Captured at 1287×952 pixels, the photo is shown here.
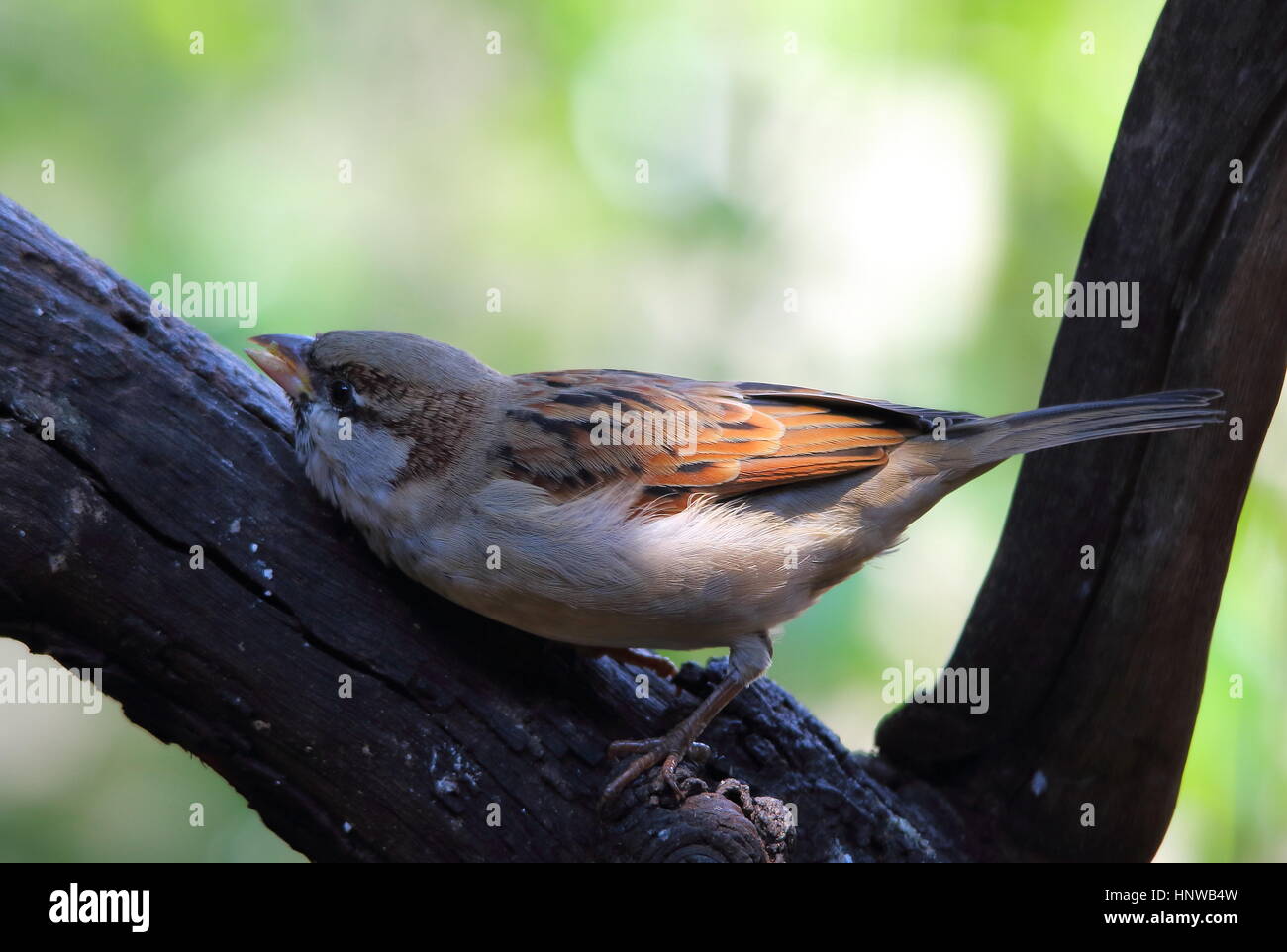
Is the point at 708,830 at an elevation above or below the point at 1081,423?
below

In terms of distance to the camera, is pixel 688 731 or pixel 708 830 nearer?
pixel 708 830

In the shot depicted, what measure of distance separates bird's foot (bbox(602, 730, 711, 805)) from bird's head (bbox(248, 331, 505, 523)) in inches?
39.5

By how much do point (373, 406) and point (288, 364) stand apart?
31cm

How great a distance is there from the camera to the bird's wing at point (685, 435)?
3283mm

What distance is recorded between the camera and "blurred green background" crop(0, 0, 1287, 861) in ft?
17.8

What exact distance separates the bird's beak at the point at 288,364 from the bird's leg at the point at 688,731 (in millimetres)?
1480

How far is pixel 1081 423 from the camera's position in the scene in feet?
10.5

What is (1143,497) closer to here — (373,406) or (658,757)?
(658,757)

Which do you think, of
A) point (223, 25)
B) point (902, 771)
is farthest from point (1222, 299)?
point (223, 25)

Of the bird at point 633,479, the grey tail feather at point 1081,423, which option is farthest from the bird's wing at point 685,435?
Result: the grey tail feather at point 1081,423

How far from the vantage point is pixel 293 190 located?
223 inches

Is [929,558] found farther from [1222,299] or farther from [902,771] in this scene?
[1222,299]

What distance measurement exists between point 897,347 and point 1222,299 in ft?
8.25

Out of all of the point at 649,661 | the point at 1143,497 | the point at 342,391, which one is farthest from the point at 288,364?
the point at 1143,497
